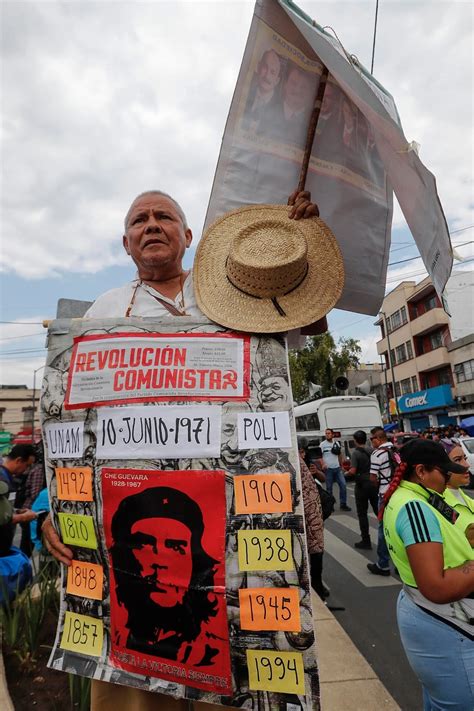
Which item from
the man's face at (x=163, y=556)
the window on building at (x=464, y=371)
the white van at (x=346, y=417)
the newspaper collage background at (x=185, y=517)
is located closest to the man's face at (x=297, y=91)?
the newspaper collage background at (x=185, y=517)

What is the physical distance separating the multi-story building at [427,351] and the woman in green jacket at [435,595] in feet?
93.2

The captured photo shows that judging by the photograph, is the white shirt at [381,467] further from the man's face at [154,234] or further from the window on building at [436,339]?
the window on building at [436,339]

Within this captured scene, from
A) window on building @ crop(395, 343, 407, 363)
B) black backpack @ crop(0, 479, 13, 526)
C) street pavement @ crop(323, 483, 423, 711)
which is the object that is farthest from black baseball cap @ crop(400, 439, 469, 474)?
window on building @ crop(395, 343, 407, 363)

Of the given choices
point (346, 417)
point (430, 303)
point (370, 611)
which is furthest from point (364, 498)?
point (430, 303)

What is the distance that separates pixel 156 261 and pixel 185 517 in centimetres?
94

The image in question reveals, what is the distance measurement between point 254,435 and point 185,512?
0.96ft

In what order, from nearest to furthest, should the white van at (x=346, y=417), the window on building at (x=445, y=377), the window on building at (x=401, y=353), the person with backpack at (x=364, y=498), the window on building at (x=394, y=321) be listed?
the person with backpack at (x=364, y=498) → the white van at (x=346, y=417) → the window on building at (x=445, y=377) → the window on building at (x=401, y=353) → the window on building at (x=394, y=321)

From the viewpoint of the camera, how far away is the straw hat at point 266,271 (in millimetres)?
1439

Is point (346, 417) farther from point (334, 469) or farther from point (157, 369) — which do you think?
point (157, 369)

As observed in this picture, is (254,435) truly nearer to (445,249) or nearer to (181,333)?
(181,333)

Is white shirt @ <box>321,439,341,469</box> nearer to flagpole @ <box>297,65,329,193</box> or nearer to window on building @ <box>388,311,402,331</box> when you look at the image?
flagpole @ <box>297,65,329,193</box>

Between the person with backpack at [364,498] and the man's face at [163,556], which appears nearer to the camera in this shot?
the man's face at [163,556]

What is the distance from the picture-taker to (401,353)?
1547 inches

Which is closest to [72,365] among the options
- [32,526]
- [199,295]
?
[199,295]
